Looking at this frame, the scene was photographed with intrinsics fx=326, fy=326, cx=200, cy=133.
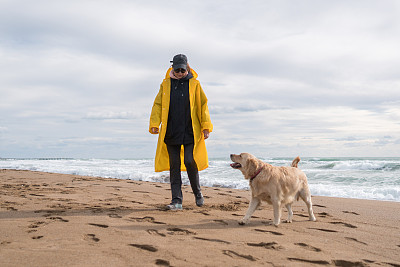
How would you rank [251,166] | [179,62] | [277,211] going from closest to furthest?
[277,211]
[251,166]
[179,62]

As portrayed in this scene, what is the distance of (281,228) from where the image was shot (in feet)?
13.6

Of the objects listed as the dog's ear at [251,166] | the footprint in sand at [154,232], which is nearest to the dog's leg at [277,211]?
the dog's ear at [251,166]

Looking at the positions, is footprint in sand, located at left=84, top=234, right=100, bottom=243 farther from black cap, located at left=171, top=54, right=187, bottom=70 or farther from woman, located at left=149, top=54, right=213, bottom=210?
black cap, located at left=171, top=54, right=187, bottom=70

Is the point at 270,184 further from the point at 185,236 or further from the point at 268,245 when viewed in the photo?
Answer: the point at 185,236

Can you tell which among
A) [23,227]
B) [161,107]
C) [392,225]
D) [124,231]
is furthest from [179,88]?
[392,225]

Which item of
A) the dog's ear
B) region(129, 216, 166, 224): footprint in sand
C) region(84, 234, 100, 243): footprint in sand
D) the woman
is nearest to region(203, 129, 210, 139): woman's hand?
the woman

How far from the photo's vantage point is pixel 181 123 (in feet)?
17.6

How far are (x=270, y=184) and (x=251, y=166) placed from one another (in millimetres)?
356

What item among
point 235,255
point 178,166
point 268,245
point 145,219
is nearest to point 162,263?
point 235,255

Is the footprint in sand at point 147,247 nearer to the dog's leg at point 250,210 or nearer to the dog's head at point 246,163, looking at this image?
the dog's leg at point 250,210

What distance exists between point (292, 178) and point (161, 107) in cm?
245

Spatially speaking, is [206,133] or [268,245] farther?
[206,133]

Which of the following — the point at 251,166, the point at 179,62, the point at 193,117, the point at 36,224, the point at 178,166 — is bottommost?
the point at 36,224

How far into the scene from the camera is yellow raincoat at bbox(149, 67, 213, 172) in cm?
539
